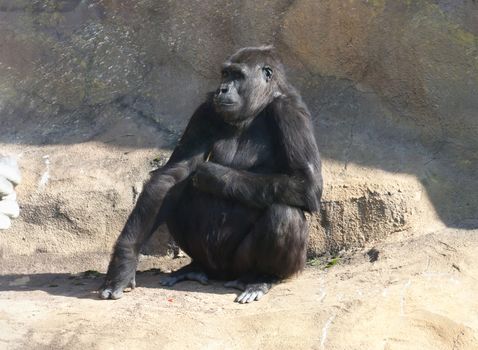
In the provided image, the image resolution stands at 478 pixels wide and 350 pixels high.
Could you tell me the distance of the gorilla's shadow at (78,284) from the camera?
596 cm

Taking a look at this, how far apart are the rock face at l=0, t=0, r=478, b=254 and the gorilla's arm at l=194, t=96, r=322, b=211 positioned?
91 cm

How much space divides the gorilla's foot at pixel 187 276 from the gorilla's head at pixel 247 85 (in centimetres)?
108

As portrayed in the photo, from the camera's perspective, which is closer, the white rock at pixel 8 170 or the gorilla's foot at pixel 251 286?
the white rock at pixel 8 170

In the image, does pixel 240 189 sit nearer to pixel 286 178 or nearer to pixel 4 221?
pixel 286 178

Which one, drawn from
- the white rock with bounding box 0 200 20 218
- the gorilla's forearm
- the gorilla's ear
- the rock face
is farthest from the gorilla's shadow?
the gorilla's ear

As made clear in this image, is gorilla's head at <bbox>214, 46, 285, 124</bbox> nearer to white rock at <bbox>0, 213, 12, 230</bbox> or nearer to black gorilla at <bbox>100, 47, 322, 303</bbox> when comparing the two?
black gorilla at <bbox>100, 47, 322, 303</bbox>

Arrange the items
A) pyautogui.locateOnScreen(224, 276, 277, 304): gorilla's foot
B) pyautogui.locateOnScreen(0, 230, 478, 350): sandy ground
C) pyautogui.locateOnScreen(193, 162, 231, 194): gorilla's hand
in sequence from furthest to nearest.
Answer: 1. pyautogui.locateOnScreen(193, 162, 231, 194): gorilla's hand
2. pyautogui.locateOnScreen(224, 276, 277, 304): gorilla's foot
3. pyautogui.locateOnScreen(0, 230, 478, 350): sandy ground

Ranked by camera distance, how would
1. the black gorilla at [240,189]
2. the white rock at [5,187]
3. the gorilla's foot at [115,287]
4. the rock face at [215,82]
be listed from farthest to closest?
the rock face at [215,82]
the black gorilla at [240,189]
the gorilla's foot at [115,287]
the white rock at [5,187]

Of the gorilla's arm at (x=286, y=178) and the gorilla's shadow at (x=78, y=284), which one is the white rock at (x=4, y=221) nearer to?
the gorilla's shadow at (x=78, y=284)

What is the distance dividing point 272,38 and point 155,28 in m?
1.14

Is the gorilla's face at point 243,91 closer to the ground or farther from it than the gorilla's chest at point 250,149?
farther from it

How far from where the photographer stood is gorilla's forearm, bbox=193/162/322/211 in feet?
19.2

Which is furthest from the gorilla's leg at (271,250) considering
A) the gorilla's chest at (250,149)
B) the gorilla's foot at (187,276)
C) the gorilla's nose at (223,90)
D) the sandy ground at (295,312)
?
the gorilla's nose at (223,90)

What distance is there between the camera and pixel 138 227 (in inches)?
240
